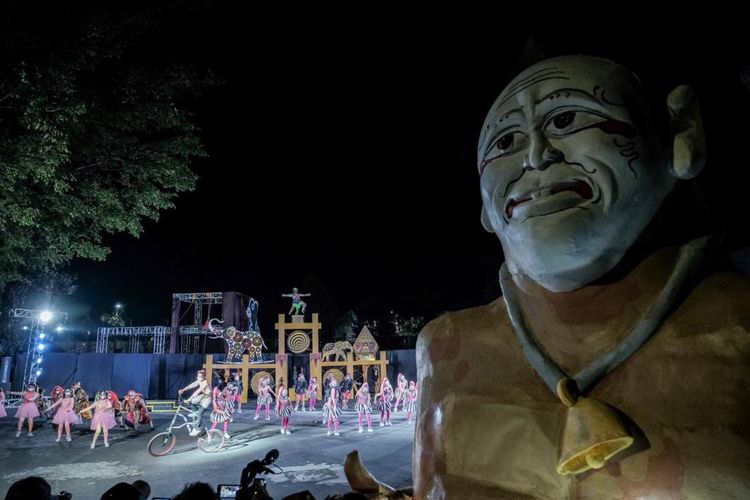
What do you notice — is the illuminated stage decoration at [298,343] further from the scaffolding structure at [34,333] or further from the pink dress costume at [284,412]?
the scaffolding structure at [34,333]

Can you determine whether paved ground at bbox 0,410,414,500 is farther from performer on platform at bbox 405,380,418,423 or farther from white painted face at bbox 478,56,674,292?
white painted face at bbox 478,56,674,292

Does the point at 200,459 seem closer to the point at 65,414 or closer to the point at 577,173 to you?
the point at 65,414

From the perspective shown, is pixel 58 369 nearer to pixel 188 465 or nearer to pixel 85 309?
pixel 188 465

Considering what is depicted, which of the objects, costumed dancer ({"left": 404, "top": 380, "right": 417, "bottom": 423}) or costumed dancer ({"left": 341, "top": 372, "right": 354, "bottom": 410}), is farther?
costumed dancer ({"left": 341, "top": 372, "right": 354, "bottom": 410})

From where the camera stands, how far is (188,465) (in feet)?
32.1

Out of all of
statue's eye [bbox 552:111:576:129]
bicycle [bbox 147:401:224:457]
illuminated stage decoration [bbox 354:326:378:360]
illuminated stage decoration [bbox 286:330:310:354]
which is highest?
illuminated stage decoration [bbox 286:330:310:354]

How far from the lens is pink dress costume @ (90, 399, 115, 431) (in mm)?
12289

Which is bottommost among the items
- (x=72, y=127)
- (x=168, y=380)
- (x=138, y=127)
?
(x=168, y=380)

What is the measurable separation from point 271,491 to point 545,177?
7.78 metres

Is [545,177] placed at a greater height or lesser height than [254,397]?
greater

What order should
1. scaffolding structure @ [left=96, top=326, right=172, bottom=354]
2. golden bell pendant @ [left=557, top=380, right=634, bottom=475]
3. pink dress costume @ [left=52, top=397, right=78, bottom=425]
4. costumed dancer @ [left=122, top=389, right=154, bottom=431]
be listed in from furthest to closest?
scaffolding structure @ [left=96, top=326, right=172, bottom=354] < costumed dancer @ [left=122, top=389, right=154, bottom=431] < pink dress costume @ [left=52, top=397, right=78, bottom=425] < golden bell pendant @ [left=557, top=380, right=634, bottom=475]

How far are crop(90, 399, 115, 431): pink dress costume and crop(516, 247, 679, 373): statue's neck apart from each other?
44.7ft

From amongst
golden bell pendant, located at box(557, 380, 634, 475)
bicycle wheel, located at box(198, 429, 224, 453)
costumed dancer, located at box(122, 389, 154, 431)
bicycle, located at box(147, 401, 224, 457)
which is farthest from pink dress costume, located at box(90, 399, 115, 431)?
golden bell pendant, located at box(557, 380, 634, 475)

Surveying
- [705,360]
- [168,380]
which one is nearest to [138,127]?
[705,360]
